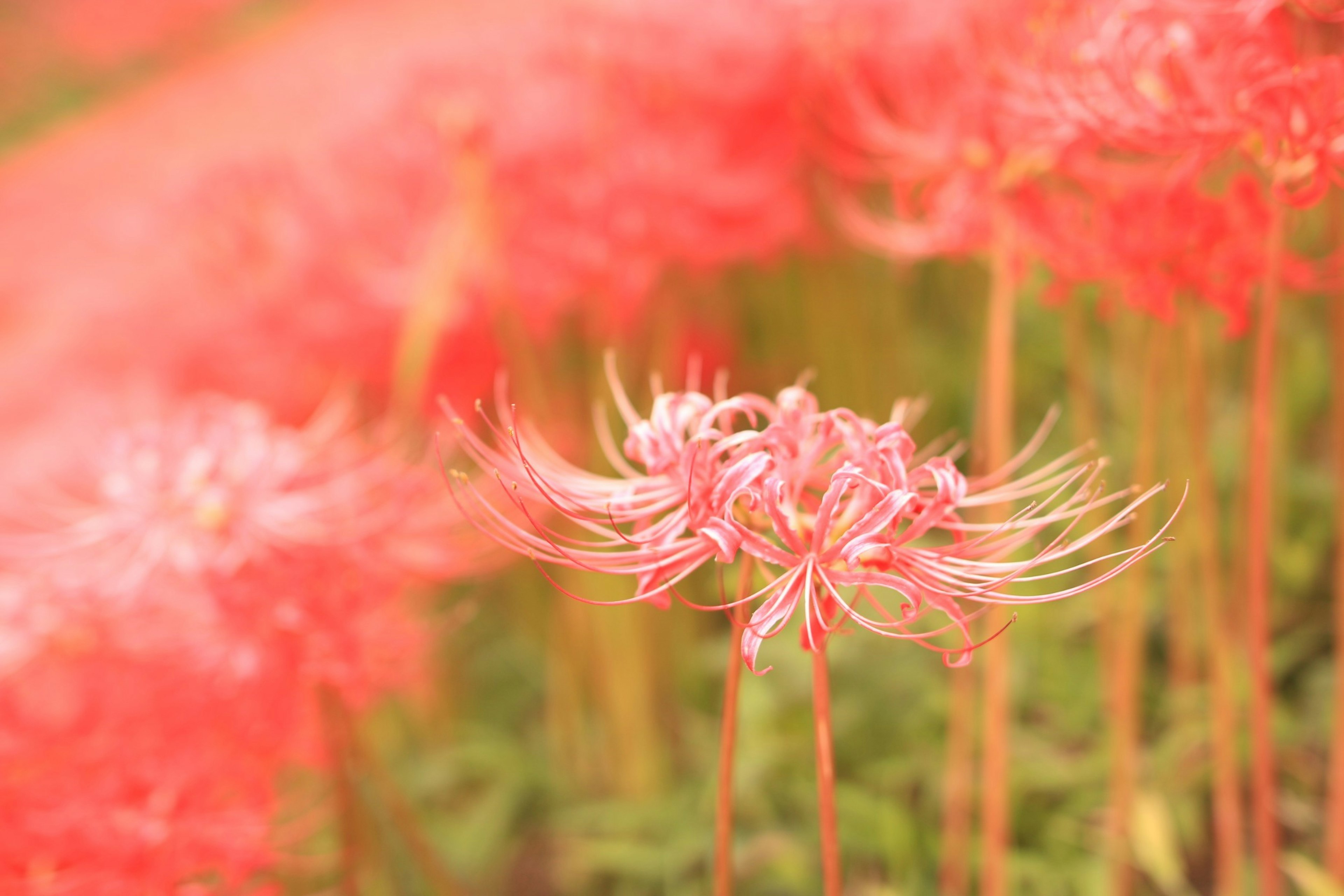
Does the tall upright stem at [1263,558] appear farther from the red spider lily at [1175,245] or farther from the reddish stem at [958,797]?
the reddish stem at [958,797]

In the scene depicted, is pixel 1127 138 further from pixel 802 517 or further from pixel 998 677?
pixel 998 677

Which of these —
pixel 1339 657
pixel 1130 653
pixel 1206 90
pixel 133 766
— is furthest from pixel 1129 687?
pixel 133 766

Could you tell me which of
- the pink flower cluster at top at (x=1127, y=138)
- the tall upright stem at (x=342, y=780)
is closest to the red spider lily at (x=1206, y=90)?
the pink flower cluster at top at (x=1127, y=138)

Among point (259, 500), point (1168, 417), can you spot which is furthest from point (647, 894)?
point (1168, 417)

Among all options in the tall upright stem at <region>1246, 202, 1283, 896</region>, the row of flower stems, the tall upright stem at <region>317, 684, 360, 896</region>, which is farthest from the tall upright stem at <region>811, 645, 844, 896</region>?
the tall upright stem at <region>317, 684, 360, 896</region>

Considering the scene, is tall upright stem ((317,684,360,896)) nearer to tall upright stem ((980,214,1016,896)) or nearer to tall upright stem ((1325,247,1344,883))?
tall upright stem ((980,214,1016,896))

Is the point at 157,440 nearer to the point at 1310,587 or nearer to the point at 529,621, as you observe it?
the point at 529,621
